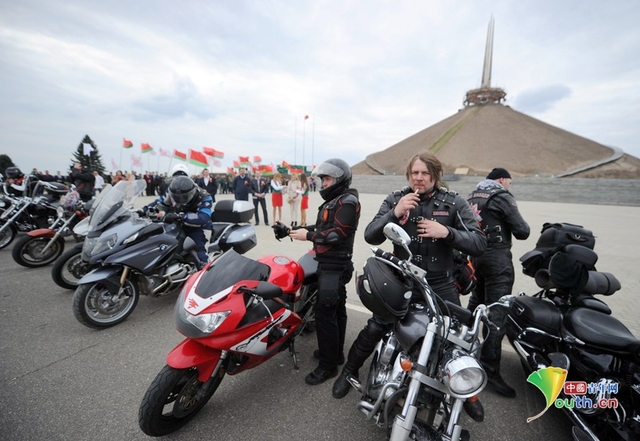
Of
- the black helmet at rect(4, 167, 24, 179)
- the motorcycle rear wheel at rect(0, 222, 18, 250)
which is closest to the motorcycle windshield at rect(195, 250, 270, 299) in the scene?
the motorcycle rear wheel at rect(0, 222, 18, 250)

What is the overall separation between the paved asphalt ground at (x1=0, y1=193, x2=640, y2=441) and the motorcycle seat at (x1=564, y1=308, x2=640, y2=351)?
76 centimetres

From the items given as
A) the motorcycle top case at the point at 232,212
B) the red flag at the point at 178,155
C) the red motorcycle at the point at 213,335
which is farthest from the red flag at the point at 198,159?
the red motorcycle at the point at 213,335

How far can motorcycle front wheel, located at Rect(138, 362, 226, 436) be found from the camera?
182 centimetres

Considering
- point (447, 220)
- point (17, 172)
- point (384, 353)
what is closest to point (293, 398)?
point (384, 353)

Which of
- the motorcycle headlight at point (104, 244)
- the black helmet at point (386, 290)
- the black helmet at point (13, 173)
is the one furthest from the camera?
the black helmet at point (13, 173)

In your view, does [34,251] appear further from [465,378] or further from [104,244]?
[465,378]

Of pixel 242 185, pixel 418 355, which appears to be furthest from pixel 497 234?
pixel 242 185

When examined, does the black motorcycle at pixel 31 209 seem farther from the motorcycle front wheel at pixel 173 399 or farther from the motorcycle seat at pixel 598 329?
the motorcycle seat at pixel 598 329

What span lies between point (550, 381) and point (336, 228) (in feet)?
5.06

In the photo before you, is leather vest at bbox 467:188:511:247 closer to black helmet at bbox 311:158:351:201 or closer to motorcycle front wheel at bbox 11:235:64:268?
black helmet at bbox 311:158:351:201

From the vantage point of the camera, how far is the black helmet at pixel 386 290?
5.45 ft

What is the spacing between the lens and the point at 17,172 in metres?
8.38

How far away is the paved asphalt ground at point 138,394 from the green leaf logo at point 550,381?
0.83m

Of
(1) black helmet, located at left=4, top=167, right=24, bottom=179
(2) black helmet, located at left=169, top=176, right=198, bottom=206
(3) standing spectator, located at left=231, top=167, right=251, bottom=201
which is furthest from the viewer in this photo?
(3) standing spectator, located at left=231, top=167, right=251, bottom=201
